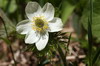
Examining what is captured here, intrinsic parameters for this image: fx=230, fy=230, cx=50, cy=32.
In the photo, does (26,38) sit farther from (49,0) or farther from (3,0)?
(3,0)

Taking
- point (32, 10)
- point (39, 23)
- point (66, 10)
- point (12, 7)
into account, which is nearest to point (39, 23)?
point (39, 23)

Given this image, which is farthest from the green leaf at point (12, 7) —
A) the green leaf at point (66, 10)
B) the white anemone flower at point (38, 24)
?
the white anemone flower at point (38, 24)

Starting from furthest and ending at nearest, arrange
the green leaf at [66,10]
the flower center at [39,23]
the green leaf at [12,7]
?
the green leaf at [12,7] → the green leaf at [66,10] → the flower center at [39,23]

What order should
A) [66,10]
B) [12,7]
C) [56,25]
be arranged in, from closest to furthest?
[56,25] → [66,10] → [12,7]

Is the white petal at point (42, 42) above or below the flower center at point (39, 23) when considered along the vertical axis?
below

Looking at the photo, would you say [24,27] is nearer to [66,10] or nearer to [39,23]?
[39,23]

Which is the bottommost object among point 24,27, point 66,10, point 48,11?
point 66,10

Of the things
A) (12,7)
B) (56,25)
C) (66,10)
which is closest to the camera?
(56,25)

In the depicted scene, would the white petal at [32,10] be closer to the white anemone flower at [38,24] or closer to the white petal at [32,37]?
the white anemone flower at [38,24]
